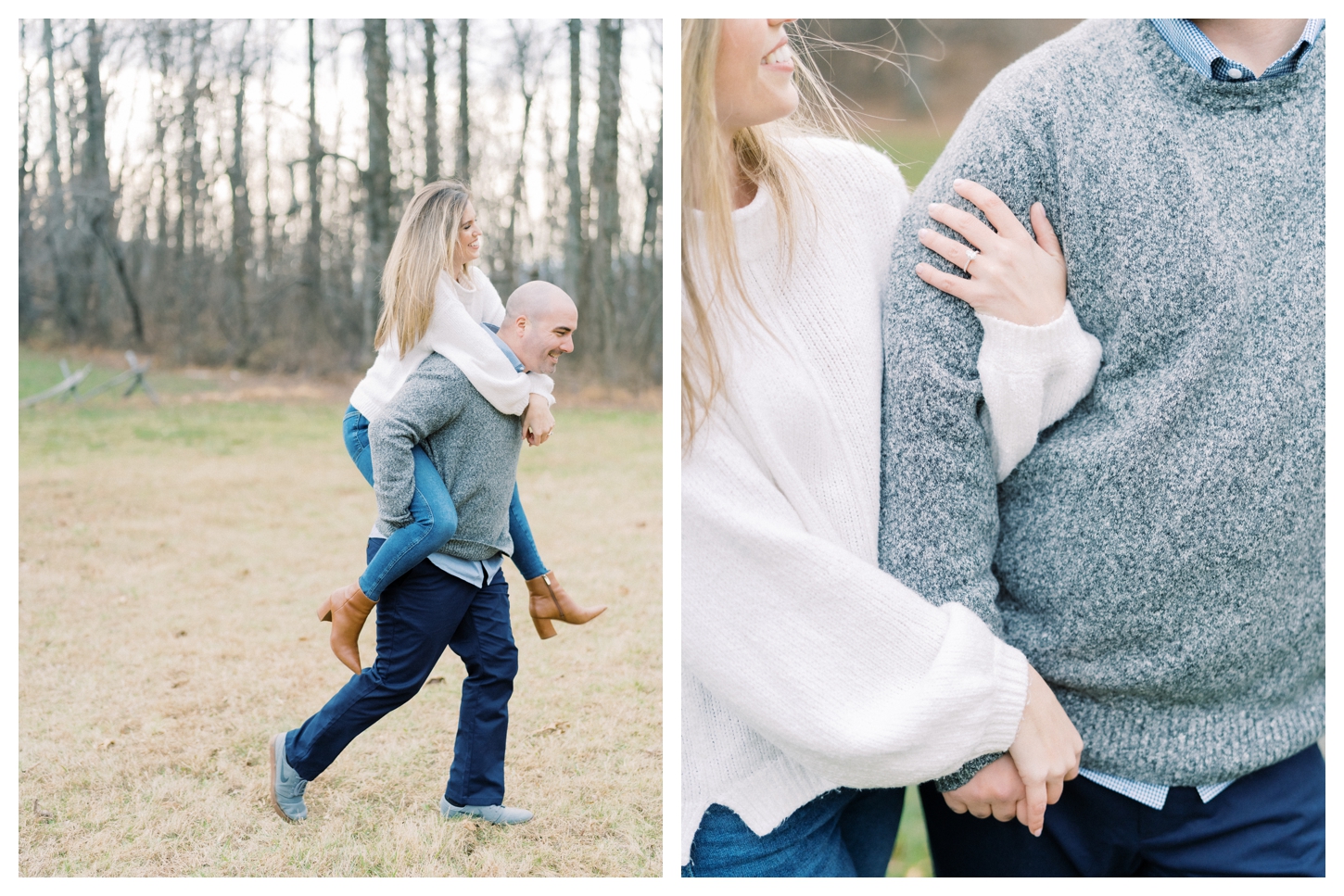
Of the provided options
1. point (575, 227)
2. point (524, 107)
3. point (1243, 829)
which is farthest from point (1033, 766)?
point (575, 227)

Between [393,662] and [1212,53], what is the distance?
1.42m

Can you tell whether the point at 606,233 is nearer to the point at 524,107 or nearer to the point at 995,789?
the point at 524,107

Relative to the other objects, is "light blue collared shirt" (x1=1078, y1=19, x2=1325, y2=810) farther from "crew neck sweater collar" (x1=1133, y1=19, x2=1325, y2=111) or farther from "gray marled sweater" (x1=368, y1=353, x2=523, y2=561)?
"gray marled sweater" (x1=368, y1=353, x2=523, y2=561)

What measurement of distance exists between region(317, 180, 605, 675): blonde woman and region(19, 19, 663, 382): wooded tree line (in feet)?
0.82

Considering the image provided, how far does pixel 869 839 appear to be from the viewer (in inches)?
56.3

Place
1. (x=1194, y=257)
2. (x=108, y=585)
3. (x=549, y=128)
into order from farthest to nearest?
(x=108, y=585)
(x=549, y=128)
(x=1194, y=257)

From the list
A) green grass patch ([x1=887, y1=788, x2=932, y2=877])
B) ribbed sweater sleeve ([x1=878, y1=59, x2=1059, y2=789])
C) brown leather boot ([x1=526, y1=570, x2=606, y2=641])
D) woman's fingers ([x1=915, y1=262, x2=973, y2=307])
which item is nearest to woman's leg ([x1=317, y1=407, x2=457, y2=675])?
brown leather boot ([x1=526, y1=570, x2=606, y2=641])

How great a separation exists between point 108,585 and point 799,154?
2218 millimetres

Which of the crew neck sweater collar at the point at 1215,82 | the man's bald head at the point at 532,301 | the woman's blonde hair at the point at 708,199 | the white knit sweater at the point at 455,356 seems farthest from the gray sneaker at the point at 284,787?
the crew neck sweater collar at the point at 1215,82

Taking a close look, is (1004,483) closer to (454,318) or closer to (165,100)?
(454,318)

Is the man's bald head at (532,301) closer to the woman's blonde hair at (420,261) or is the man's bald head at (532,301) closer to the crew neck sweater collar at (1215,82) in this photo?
the woman's blonde hair at (420,261)

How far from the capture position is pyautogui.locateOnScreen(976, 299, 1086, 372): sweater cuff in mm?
1146

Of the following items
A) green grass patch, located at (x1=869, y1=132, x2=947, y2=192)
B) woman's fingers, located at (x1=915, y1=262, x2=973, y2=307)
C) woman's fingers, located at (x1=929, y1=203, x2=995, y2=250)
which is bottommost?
woman's fingers, located at (x1=915, y1=262, x2=973, y2=307)
